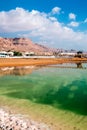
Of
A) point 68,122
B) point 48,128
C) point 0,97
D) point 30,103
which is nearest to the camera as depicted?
point 48,128

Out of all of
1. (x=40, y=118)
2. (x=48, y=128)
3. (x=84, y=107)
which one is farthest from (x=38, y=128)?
(x=84, y=107)

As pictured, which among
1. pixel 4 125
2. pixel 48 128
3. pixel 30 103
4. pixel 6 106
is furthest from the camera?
pixel 30 103

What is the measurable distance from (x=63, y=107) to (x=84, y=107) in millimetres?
2109

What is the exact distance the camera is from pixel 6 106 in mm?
23453

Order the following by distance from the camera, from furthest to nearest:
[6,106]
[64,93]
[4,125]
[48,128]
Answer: [64,93] < [6,106] < [48,128] < [4,125]

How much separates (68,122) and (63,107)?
17.4 ft

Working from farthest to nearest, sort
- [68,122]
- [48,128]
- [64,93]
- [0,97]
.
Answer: [64,93]
[0,97]
[68,122]
[48,128]

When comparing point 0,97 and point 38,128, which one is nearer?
point 38,128

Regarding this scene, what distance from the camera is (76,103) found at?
2670cm

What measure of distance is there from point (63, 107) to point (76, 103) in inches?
104

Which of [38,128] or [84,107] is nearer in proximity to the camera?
[38,128]

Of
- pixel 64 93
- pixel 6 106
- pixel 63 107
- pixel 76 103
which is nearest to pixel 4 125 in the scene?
pixel 6 106

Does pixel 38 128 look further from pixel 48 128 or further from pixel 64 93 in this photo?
pixel 64 93

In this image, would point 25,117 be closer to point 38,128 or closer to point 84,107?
point 38,128
